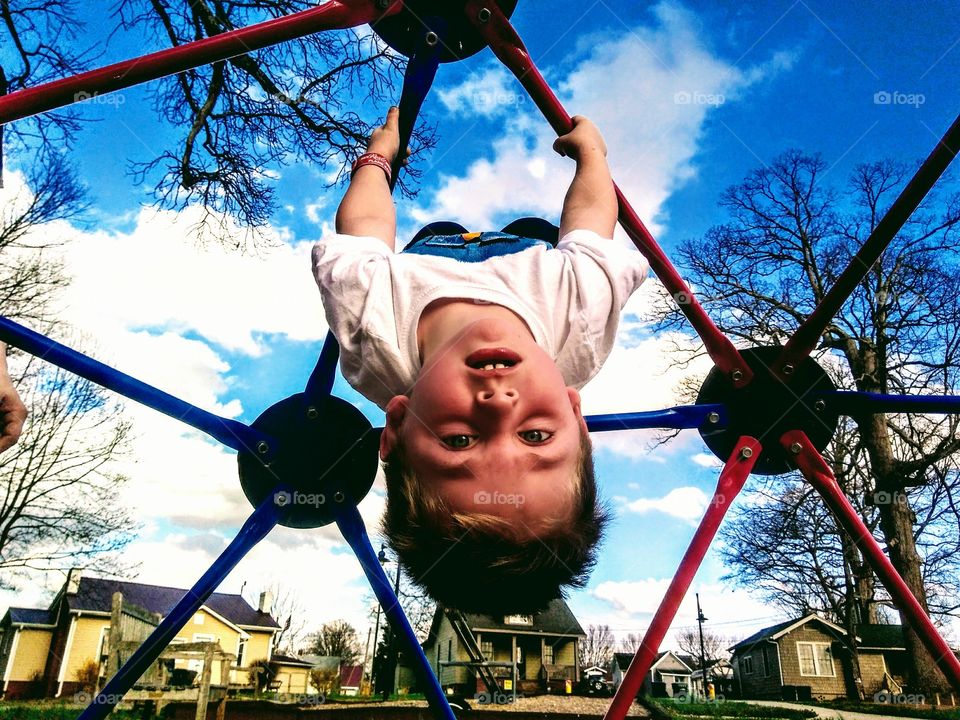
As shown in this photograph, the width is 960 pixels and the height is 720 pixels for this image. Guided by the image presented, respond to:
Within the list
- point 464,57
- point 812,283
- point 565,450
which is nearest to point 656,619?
point 565,450

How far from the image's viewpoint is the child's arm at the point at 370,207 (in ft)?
5.34

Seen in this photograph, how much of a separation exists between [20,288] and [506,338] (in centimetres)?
525

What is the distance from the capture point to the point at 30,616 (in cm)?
1255

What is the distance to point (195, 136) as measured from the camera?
166 inches

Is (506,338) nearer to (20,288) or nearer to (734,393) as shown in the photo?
(734,393)

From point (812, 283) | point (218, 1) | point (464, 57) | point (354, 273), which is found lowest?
point (354, 273)

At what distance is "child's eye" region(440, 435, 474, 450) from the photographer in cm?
130

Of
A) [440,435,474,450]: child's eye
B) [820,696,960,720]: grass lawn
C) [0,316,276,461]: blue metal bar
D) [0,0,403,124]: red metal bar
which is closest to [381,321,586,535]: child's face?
[440,435,474,450]: child's eye

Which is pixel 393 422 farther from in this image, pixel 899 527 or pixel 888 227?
pixel 899 527

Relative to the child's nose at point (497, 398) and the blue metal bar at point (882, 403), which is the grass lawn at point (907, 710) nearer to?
the blue metal bar at point (882, 403)

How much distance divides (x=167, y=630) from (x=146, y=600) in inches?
494

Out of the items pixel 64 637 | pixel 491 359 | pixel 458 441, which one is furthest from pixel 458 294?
pixel 64 637

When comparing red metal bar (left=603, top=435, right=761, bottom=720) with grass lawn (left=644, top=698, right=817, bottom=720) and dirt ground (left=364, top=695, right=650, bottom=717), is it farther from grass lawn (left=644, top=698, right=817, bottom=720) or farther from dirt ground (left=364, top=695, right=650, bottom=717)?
dirt ground (left=364, top=695, right=650, bottom=717)

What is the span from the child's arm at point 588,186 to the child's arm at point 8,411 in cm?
137
